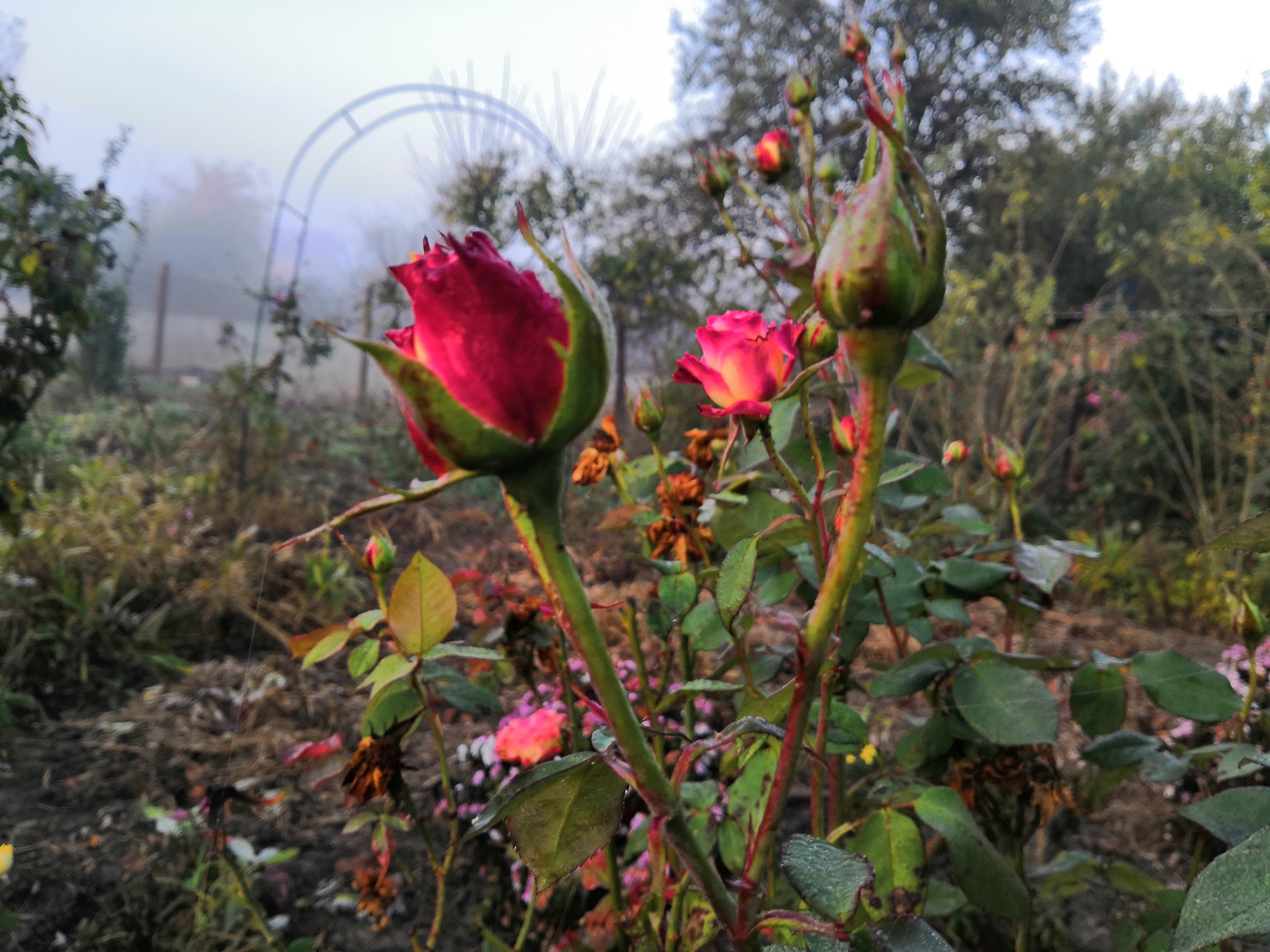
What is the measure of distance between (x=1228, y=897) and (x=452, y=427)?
0.30 metres

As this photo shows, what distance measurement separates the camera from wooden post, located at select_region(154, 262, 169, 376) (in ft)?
24.6

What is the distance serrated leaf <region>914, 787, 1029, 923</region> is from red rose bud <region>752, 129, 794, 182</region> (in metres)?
0.56

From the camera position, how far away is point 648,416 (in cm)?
56

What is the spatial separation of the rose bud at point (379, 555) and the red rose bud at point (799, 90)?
57 centimetres

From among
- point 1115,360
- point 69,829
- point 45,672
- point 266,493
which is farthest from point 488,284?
point 1115,360

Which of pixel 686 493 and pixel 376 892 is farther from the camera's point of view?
pixel 376 892

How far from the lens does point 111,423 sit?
4.26 metres

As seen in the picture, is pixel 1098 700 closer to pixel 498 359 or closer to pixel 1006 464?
pixel 1006 464

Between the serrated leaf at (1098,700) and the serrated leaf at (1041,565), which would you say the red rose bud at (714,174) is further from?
the serrated leaf at (1098,700)

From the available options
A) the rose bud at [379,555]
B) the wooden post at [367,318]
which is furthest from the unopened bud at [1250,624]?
the wooden post at [367,318]

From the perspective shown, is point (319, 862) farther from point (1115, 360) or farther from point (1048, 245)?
point (1048, 245)

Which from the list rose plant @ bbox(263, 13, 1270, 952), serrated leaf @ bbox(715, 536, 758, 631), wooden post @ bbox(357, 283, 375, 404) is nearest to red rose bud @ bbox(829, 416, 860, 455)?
rose plant @ bbox(263, 13, 1270, 952)

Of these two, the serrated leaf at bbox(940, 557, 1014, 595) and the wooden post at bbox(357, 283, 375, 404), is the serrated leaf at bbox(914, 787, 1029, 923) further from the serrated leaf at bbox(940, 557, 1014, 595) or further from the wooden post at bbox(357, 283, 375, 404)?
the wooden post at bbox(357, 283, 375, 404)

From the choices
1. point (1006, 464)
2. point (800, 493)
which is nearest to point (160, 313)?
point (1006, 464)
